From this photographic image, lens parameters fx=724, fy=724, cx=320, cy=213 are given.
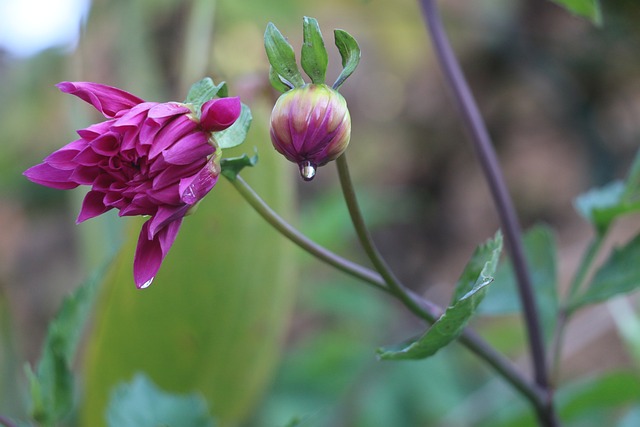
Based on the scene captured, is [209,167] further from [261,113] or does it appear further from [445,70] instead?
[261,113]

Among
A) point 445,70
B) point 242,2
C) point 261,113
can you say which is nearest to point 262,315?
point 261,113

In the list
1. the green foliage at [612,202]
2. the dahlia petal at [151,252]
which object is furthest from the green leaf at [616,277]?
the dahlia petal at [151,252]

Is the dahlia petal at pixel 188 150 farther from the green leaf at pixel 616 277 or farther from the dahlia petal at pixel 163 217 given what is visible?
the green leaf at pixel 616 277

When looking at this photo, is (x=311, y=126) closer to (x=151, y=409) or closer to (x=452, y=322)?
(x=452, y=322)

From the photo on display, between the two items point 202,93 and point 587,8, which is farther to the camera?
point 587,8

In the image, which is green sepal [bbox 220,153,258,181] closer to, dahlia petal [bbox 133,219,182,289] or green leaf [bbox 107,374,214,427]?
dahlia petal [bbox 133,219,182,289]

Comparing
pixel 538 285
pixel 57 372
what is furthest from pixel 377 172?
pixel 57 372

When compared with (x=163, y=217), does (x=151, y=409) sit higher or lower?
lower
